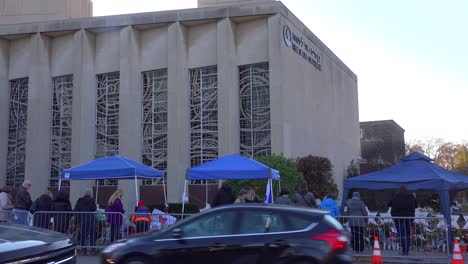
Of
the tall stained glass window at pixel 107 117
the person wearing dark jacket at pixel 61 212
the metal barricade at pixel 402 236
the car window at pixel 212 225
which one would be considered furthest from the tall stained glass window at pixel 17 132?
the car window at pixel 212 225

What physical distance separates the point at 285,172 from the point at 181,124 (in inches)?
329

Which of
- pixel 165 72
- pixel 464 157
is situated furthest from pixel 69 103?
pixel 464 157

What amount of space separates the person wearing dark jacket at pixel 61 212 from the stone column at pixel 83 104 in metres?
14.5

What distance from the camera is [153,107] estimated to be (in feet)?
92.0

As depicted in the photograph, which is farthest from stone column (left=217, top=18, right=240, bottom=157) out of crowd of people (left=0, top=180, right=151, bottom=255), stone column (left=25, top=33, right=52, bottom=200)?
crowd of people (left=0, top=180, right=151, bottom=255)

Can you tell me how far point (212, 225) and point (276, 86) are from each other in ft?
57.9

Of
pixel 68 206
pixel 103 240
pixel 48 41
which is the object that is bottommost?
pixel 103 240

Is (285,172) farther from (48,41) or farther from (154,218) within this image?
(48,41)

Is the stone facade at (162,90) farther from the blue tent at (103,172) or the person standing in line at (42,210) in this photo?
the person standing in line at (42,210)

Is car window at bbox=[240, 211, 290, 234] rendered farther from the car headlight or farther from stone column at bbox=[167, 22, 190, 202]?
stone column at bbox=[167, 22, 190, 202]

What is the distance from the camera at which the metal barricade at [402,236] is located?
12648 millimetres

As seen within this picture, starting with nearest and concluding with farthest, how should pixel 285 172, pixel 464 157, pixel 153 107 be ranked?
pixel 285 172
pixel 153 107
pixel 464 157

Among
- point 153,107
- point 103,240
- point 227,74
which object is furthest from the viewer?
point 153,107

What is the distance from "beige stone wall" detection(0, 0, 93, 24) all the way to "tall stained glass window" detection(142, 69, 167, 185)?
27.2 ft
